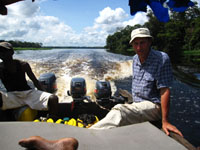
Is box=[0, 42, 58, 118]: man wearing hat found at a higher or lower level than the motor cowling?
higher

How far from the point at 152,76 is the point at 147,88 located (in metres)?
0.18

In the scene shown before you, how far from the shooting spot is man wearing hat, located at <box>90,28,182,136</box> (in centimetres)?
195

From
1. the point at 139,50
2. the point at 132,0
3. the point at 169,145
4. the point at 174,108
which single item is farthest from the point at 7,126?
the point at 174,108

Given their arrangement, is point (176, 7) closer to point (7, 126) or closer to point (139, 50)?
point (139, 50)

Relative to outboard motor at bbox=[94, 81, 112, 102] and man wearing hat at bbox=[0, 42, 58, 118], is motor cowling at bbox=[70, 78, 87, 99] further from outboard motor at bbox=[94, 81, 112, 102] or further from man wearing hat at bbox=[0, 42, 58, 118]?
man wearing hat at bbox=[0, 42, 58, 118]

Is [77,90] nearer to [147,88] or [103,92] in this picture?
[103,92]

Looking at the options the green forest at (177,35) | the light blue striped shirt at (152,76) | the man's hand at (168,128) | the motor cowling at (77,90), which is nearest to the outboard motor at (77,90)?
the motor cowling at (77,90)

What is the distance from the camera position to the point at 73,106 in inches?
127

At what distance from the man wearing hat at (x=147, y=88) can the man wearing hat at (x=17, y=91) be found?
1.25 metres

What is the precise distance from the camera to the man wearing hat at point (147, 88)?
6.40 ft

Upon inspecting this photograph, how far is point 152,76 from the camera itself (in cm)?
211

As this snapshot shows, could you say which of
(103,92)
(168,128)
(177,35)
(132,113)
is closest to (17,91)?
(132,113)

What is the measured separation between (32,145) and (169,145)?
1042 mm

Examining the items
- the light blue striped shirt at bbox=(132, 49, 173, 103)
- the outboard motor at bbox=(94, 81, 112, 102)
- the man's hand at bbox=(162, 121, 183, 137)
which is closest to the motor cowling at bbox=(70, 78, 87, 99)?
the outboard motor at bbox=(94, 81, 112, 102)
